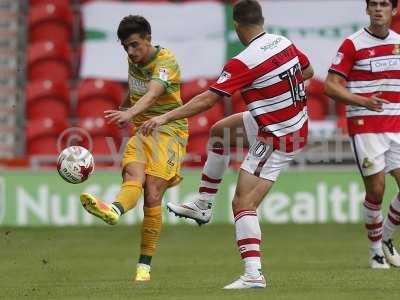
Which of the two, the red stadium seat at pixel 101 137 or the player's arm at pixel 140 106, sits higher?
the player's arm at pixel 140 106

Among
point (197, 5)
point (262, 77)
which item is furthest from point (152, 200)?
point (197, 5)

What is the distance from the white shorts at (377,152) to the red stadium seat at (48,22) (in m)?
10.1

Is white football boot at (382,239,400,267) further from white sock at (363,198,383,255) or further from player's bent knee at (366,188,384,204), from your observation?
player's bent knee at (366,188,384,204)

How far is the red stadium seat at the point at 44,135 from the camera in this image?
59.8 feet

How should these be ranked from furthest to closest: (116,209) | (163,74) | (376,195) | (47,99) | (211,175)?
(47,99), (376,195), (211,175), (163,74), (116,209)

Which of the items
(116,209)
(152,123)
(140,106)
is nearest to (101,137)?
(140,106)

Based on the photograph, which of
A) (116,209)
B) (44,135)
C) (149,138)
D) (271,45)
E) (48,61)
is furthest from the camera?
(48,61)

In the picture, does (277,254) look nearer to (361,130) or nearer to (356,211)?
(361,130)

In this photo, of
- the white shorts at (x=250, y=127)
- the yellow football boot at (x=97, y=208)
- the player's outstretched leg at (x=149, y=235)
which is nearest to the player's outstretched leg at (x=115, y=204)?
the yellow football boot at (x=97, y=208)

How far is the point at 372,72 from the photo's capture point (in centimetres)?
1080

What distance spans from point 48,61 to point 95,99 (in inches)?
47.4

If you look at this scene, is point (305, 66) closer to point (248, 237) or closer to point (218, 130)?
point (218, 130)

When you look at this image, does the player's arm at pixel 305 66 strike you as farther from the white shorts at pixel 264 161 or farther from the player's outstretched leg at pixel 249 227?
the player's outstretched leg at pixel 249 227

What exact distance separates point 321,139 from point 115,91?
3659 mm
